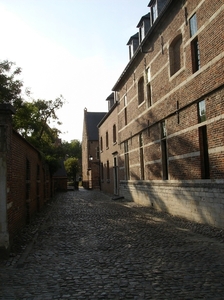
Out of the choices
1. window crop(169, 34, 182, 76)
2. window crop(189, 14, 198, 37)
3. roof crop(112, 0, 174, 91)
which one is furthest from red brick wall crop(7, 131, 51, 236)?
roof crop(112, 0, 174, 91)

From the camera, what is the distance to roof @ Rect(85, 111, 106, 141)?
4320cm

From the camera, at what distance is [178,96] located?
37.2ft

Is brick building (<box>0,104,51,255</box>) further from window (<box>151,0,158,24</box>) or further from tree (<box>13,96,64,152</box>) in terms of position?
tree (<box>13,96,64,152</box>)

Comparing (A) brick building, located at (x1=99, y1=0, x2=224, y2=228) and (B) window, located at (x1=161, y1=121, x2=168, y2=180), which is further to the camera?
(B) window, located at (x1=161, y1=121, x2=168, y2=180)

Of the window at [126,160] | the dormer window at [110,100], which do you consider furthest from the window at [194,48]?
the dormer window at [110,100]

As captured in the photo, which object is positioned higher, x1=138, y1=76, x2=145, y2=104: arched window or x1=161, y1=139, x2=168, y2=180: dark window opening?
x1=138, y1=76, x2=145, y2=104: arched window

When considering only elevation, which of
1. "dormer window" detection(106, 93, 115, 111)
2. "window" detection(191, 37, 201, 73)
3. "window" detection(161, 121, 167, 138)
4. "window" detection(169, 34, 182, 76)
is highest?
"dormer window" detection(106, 93, 115, 111)

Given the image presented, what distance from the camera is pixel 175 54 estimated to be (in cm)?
1216

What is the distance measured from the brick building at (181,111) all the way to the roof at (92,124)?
25.7 meters

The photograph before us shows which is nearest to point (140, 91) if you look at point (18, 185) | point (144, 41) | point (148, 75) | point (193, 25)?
point (148, 75)

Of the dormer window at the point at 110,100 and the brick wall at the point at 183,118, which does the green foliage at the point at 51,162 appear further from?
the dormer window at the point at 110,100

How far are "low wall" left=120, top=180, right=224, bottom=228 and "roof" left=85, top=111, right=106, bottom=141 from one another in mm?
27870

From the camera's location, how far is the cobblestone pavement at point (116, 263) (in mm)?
4180

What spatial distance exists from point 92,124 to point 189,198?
35511 millimetres
